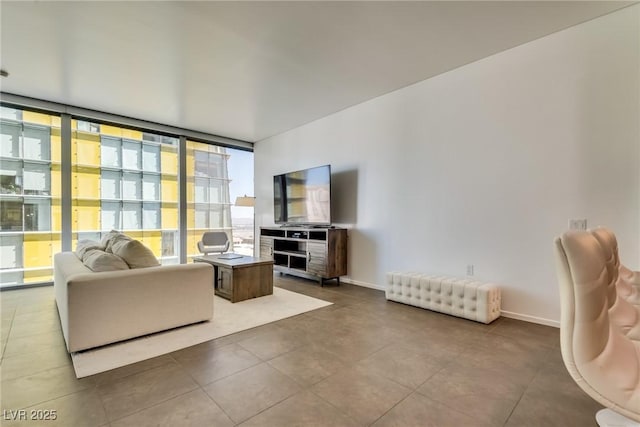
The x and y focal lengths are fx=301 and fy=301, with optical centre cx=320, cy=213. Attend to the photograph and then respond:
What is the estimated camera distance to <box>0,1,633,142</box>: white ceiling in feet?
8.77

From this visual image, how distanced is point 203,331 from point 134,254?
38.5 inches

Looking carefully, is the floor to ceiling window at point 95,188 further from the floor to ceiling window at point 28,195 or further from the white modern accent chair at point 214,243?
the white modern accent chair at point 214,243

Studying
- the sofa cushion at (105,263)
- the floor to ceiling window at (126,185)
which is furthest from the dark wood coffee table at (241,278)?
the floor to ceiling window at (126,185)

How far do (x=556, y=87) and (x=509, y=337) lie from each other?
8.15 ft

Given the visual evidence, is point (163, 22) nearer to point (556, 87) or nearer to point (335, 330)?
point (335, 330)

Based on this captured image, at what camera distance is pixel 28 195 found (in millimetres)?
4750

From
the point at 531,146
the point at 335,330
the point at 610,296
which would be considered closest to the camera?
the point at 610,296

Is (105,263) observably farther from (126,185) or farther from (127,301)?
(126,185)

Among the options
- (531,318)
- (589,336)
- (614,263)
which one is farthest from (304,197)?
(589,336)

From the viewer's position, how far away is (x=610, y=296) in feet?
4.71

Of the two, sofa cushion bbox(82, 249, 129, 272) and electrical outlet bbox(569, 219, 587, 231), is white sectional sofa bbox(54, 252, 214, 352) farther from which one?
electrical outlet bbox(569, 219, 587, 231)

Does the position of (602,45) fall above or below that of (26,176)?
above

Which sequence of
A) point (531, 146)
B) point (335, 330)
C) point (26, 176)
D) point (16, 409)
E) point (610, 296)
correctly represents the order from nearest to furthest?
point (610, 296) < point (16, 409) < point (335, 330) < point (531, 146) < point (26, 176)

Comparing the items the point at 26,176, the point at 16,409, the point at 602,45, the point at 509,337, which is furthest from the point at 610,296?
the point at 26,176
